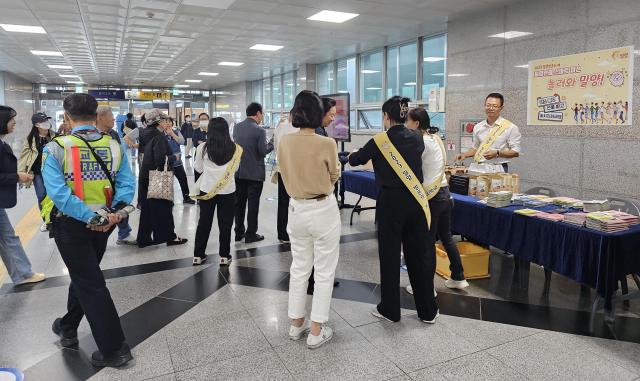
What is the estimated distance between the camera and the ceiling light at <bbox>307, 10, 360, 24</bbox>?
648 cm

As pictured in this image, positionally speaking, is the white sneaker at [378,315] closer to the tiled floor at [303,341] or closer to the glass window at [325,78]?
the tiled floor at [303,341]

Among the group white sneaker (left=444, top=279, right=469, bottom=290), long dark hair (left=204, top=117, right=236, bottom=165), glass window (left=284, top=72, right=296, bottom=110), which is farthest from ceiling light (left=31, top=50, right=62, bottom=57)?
white sneaker (left=444, top=279, right=469, bottom=290)

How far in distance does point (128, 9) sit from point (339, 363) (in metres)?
5.65

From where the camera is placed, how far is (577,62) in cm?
497

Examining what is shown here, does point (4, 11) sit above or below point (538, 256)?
above

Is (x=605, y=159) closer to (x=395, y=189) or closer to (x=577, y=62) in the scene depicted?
(x=577, y=62)

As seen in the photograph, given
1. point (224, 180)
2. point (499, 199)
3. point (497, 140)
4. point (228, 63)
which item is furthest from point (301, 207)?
point (228, 63)

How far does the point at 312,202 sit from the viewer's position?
249 cm

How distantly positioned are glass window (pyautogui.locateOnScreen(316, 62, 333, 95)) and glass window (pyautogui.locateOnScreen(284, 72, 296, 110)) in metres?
1.84

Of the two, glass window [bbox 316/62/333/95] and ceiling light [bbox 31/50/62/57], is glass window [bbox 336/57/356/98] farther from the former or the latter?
ceiling light [bbox 31/50/62/57]

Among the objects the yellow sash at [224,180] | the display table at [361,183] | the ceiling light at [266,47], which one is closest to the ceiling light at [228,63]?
the ceiling light at [266,47]

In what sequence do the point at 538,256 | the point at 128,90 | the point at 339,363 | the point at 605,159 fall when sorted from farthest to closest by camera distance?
the point at 128,90
the point at 605,159
the point at 538,256
the point at 339,363

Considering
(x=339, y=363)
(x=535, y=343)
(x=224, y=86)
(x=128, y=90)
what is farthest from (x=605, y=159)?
(x=128, y=90)

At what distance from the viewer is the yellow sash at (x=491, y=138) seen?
164 inches
